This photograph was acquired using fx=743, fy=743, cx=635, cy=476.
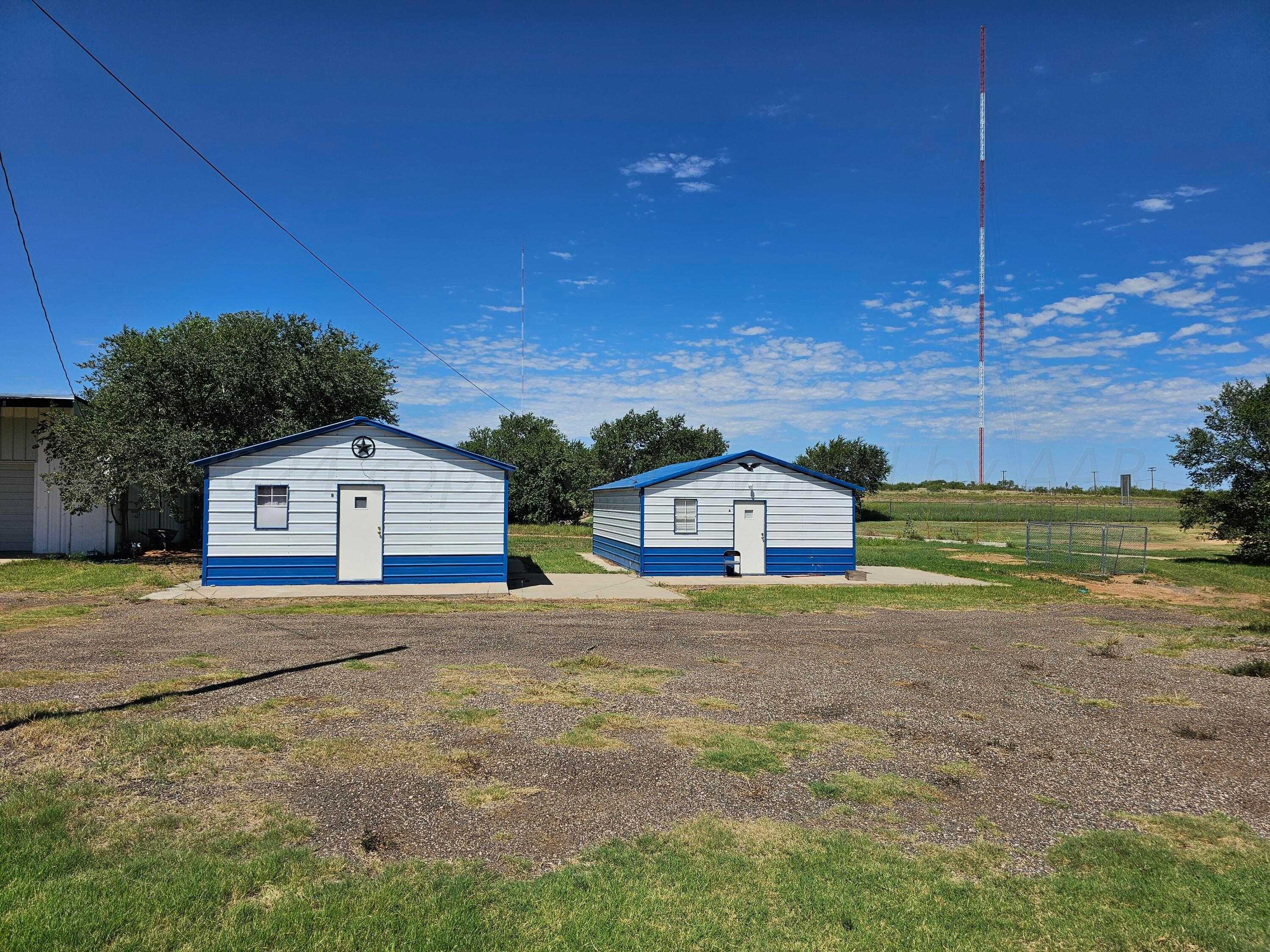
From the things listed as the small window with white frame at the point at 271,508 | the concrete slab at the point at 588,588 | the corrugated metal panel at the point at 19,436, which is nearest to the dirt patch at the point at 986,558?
the concrete slab at the point at 588,588

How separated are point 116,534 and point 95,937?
79.8 ft

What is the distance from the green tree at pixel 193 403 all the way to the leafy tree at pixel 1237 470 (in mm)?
30511

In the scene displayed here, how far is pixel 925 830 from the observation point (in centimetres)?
465

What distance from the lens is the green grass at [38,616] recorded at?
37.2 feet

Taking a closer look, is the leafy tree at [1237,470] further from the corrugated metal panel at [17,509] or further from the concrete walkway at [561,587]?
the corrugated metal panel at [17,509]

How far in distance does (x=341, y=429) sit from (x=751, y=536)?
11.3 m

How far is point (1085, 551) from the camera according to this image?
25.9 meters

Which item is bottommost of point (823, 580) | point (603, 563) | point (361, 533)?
point (823, 580)

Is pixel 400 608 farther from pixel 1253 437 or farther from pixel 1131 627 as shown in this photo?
pixel 1253 437

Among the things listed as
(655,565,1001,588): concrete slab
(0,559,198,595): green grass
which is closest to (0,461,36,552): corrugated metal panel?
(0,559,198,595): green grass

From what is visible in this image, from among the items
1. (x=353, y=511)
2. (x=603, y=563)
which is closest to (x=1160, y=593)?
(x=603, y=563)

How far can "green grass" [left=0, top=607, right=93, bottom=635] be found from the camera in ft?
37.2

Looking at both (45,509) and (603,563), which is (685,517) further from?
(45,509)

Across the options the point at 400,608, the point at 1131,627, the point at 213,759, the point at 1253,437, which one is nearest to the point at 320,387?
the point at 400,608
